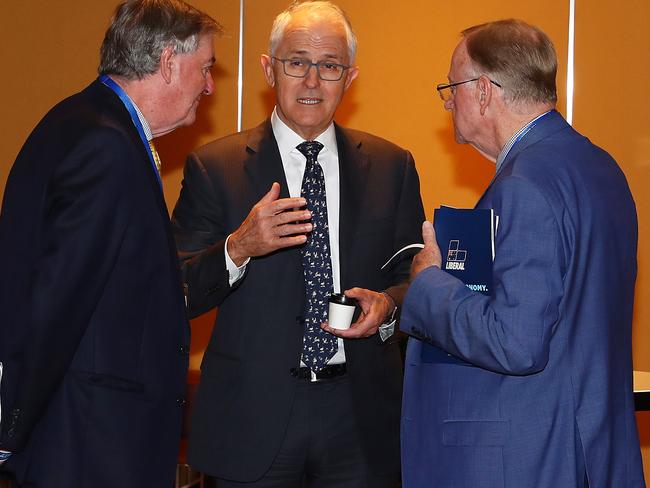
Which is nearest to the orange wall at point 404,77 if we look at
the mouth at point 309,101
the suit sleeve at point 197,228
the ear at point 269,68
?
the ear at point 269,68

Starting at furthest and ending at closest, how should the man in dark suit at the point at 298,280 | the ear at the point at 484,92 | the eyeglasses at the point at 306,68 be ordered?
the eyeglasses at the point at 306,68 → the man in dark suit at the point at 298,280 → the ear at the point at 484,92

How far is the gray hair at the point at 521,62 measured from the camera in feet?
7.29

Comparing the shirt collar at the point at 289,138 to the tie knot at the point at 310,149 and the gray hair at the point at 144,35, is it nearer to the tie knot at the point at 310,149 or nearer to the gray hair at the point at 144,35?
the tie knot at the point at 310,149

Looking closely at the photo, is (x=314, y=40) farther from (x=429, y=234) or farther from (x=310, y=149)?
(x=429, y=234)

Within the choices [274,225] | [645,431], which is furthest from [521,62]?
[645,431]

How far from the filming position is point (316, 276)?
107 inches

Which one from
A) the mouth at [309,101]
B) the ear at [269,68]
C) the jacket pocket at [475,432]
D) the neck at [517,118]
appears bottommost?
the jacket pocket at [475,432]

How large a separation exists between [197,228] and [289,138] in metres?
0.41

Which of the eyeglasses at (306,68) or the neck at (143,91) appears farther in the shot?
the eyeglasses at (306,68)

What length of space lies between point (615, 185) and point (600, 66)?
8.28ft

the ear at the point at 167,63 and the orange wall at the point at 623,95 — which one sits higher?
the orange wall at the point at 623,95

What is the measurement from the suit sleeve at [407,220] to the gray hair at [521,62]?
731mm

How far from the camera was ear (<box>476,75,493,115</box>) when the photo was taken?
2.28 meters

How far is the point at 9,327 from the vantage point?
193cm
